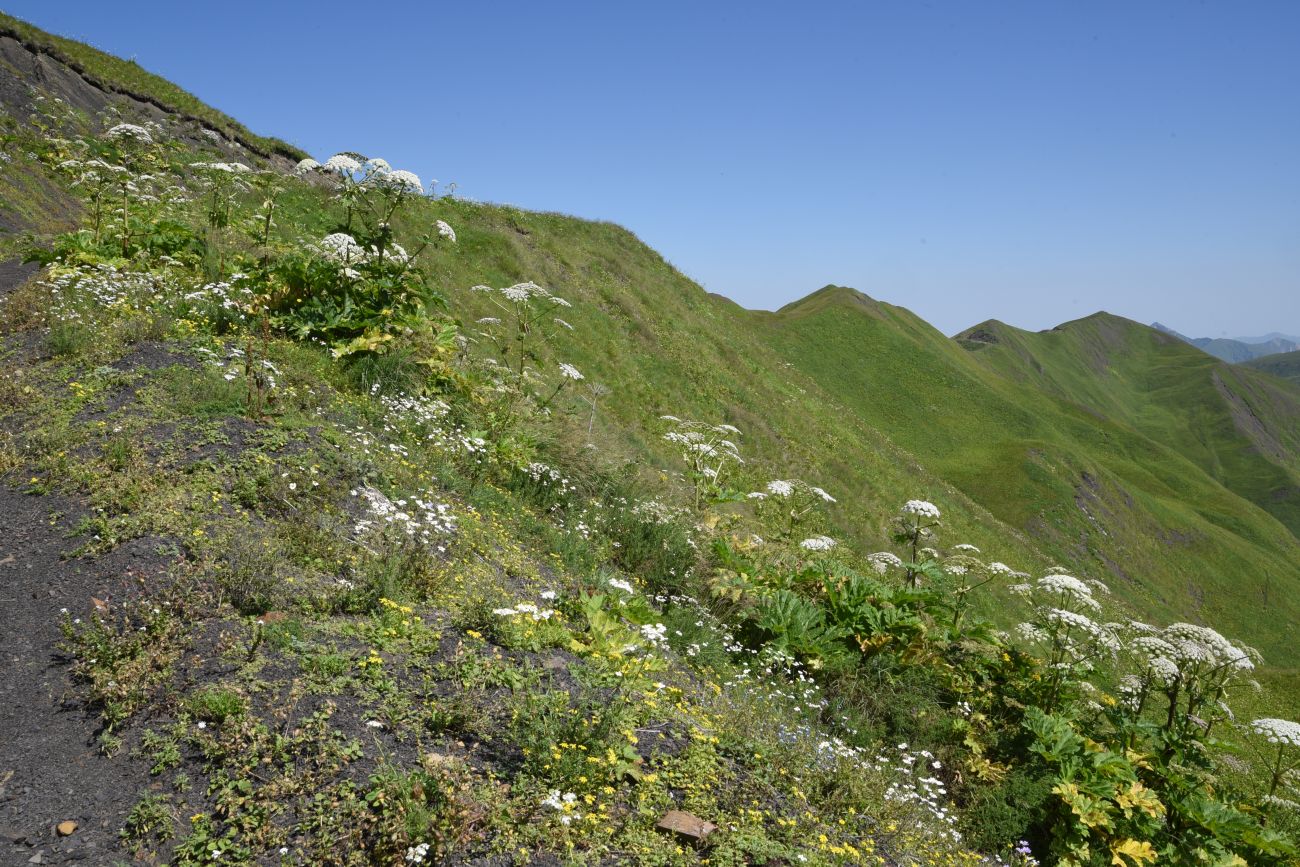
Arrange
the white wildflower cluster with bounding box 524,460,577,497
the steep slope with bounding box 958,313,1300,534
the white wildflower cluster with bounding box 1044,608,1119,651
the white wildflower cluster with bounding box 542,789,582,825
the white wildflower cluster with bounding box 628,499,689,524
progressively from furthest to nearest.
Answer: the steep slope with bounding box 958,313,1300,534, the white wildflower cluster with bounding box 628,499,689,524, the white wildflower cluster with bounding box 524,460,577,497, the white wildflower cluster with bounding box 1044,608,1119,651, the white wildflower cluster with bounding box 542,789,582,825

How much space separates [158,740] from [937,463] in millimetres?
48720

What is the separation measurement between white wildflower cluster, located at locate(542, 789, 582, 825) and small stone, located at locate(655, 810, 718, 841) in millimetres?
576

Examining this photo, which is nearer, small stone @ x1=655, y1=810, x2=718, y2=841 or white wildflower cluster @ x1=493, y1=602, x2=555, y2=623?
small stone @ x1=655, y1=810, x2=718, y2=841

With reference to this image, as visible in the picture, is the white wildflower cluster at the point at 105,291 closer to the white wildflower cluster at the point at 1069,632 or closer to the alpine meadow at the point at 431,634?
the alpine meadow at the point at 431,634

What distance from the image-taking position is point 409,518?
6.87 meters

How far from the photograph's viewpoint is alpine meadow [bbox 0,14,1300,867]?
13.8ft

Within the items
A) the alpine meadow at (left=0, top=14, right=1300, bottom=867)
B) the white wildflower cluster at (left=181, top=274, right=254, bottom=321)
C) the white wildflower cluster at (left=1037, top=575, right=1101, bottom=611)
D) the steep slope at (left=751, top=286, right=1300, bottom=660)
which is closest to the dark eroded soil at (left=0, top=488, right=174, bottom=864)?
the alpine meadow at (left=0, top=14, right=1300, bottom=867)

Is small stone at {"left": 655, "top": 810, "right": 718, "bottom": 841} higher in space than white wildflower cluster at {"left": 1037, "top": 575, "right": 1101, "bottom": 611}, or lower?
lower

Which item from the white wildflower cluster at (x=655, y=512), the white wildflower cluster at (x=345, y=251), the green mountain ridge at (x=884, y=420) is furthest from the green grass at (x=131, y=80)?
the white wildflower cluster at (x=655, y=512)

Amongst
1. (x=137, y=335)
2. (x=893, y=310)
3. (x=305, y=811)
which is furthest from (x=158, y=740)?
(x=893, y=310)

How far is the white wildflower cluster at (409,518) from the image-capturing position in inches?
264

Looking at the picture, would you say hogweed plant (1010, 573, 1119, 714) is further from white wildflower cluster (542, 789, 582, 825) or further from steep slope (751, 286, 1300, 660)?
steep slope (751, 286, 1300, 660)

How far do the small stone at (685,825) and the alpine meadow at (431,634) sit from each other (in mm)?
29

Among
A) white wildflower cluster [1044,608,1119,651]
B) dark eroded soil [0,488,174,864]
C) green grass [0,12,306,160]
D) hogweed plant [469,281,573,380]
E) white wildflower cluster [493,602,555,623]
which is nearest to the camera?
dark eroded soil [0,488,174,864]
